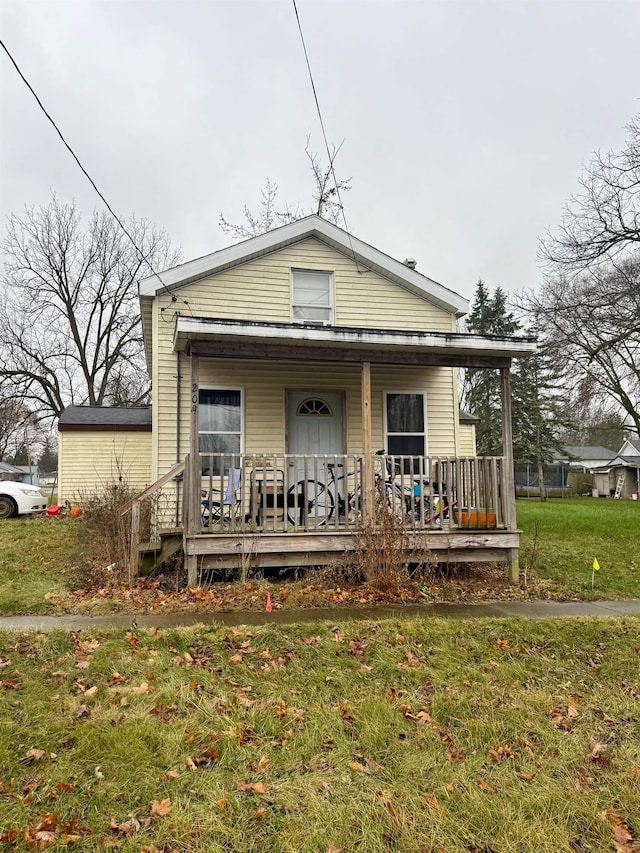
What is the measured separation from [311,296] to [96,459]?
29.2 ft

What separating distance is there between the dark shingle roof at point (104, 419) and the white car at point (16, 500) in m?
1.94

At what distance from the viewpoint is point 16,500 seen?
1399 centimetres

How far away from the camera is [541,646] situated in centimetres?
466

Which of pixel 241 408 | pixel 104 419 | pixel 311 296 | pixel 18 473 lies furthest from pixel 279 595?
pixel 18 473

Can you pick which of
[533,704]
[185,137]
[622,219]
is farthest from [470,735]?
[622,219]

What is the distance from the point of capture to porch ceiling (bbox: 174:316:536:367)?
21.6ft

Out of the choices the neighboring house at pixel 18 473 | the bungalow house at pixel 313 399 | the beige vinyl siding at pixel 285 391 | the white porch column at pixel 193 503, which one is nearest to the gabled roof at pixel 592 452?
the beige vinyl siding at pixel 285 391

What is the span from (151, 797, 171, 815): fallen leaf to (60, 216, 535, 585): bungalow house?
3.91 m

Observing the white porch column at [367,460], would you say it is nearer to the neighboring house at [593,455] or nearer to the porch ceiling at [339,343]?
the porch ceiling at [339,343]

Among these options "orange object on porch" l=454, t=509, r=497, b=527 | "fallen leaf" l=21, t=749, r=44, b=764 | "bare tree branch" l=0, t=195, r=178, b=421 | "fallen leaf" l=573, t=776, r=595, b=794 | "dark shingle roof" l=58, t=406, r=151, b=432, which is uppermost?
"bare tree branch" l=0, t=195, r=178, b=421

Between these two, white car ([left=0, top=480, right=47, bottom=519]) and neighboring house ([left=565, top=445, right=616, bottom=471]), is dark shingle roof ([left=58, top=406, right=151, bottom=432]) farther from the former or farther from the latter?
neighboring house ([left=565, top=445, right=616, bottom=471])

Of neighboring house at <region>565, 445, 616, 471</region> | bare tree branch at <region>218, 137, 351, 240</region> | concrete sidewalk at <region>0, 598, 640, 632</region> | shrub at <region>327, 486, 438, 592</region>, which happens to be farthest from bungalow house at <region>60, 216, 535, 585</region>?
neighboring house at <region>565, 445, 616, 471</region>

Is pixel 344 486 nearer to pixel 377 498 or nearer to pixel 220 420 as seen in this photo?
pixel 377 498

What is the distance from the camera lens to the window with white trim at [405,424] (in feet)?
32.7
